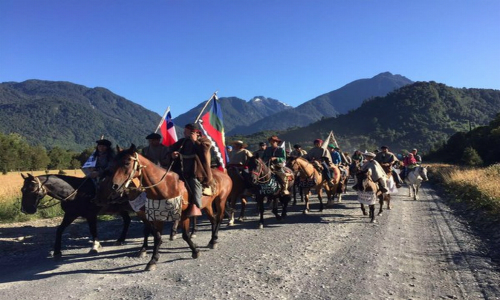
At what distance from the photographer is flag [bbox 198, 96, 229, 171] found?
9.59 metres

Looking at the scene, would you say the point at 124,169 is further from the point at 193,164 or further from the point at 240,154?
the point at 240,154

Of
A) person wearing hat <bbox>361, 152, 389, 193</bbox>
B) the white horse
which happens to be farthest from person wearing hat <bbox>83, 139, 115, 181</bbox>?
the white horse

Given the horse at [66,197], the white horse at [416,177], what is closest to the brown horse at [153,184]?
the horse at [66,197]

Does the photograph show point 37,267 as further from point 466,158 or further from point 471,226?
point 466,158

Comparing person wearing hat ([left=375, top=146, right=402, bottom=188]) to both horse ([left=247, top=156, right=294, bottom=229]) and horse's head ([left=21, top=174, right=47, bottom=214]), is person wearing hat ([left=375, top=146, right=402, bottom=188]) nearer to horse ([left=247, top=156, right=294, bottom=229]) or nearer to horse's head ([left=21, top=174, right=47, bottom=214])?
horse ([left=247, top=156, right=294, bottom=229])

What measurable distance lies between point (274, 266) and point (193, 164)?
2.65 metres

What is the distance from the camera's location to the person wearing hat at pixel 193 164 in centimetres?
672

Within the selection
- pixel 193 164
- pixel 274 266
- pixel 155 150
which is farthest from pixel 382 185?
pixel 155 150

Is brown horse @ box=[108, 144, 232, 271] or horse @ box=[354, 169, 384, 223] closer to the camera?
brown horse @ box=[108, 144, 232, 271]

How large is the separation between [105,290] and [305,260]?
147 inches

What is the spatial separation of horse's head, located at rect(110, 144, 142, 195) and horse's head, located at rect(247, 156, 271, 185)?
431 cm

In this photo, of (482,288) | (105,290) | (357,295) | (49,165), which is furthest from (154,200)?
(49,165)

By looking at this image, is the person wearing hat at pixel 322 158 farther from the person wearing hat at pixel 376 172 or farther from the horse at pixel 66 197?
the horse at pixel 66 197

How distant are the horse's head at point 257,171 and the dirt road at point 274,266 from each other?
1.47m
